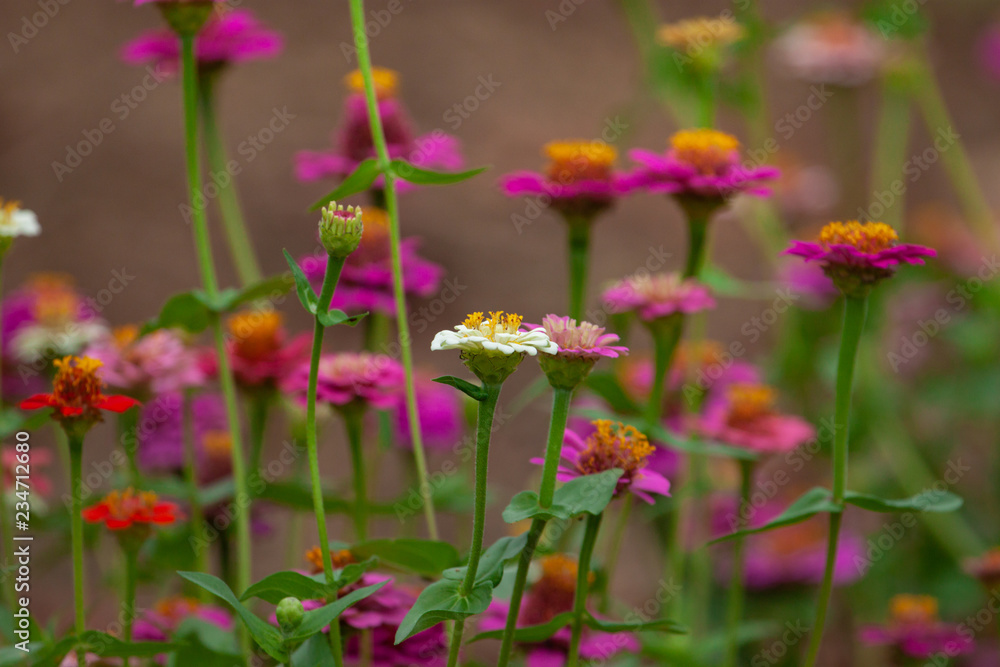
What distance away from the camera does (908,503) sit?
58 centimetres

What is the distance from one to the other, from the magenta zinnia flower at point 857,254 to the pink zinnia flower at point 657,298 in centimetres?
14

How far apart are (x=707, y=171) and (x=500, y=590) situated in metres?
0.36

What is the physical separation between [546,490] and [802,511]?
177 millimetres

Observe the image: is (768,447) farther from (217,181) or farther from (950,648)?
(217,181)

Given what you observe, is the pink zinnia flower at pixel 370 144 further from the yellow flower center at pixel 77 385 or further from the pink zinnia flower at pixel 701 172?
the yellow flower center at pixel 77 385

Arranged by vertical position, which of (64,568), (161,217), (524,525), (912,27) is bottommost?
(64,568)

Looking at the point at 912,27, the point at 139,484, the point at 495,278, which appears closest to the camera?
the point at 139,484

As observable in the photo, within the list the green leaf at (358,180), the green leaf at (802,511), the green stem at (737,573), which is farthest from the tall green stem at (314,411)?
the green stem at (737,573)

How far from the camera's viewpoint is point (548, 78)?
2041mm

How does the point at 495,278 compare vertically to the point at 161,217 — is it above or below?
below

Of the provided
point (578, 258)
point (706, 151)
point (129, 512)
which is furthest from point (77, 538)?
point (706, 151)

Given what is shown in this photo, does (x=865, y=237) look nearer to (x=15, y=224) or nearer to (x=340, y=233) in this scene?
(x=340, y=233)

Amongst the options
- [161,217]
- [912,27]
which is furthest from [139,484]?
[161,217]

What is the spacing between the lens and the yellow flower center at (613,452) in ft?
1.86
